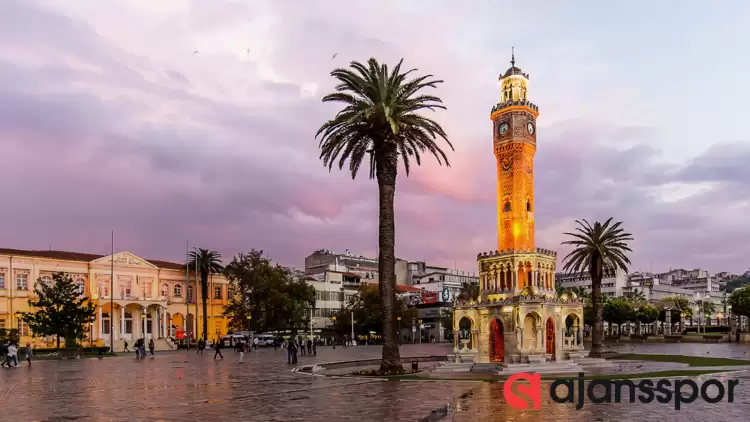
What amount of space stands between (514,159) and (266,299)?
56618 millimetres

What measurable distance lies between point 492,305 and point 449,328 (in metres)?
Result: 80.9

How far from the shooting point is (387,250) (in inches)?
1545

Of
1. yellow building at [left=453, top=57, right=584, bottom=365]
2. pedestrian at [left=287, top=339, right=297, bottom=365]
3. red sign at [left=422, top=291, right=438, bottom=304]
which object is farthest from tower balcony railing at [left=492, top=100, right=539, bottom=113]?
red sign at [left=422, top=291, right=438, bottom=304]

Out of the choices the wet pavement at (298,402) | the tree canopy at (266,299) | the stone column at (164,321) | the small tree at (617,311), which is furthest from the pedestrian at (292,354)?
the small tree at (617,311)

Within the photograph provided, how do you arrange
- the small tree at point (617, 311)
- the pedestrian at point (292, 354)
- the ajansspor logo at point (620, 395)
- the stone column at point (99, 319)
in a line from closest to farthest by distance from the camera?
the ajansspor logo at point (620, 395) → the pedestrian at point (292, 354) → the stone column at point (99, 319) → the small tree at point (617, 311)

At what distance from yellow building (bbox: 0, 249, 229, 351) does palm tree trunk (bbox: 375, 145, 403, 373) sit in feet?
179

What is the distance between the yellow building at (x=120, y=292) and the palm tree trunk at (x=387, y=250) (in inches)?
2152

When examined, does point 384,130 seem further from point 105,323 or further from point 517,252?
point 105,323

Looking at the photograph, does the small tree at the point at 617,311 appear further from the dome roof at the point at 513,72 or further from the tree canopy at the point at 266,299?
the dome roof at the point at 513,72

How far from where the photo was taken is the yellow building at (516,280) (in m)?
44.4

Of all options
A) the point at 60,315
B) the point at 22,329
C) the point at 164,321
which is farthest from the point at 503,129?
the point at 164,321

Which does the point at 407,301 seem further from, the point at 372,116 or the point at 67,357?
the point at 372,116

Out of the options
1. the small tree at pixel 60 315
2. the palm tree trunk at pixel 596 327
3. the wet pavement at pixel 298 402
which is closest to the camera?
the wet pavement at pixel 298 402

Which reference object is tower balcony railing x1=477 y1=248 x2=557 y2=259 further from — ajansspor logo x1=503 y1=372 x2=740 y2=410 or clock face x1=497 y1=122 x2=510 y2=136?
ajansspor logo x1=503 y1=372 x2=740 y2=410
